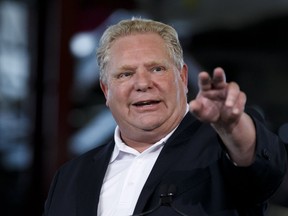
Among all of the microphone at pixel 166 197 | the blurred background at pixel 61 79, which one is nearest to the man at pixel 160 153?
the microphone at pixel 166 197

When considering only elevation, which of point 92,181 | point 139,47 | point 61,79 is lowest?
point 92,181

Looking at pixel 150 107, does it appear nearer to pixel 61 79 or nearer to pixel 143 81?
pixel 143 81

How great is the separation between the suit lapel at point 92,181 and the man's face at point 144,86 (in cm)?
10

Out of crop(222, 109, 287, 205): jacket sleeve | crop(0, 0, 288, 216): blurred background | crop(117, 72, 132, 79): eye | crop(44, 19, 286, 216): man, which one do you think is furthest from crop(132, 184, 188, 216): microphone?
crop(0, 0, 288, 216): blurred background

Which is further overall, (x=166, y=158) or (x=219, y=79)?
(x=166, y=158)

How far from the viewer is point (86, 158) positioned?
6.67 ft

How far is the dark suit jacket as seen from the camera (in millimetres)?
1607

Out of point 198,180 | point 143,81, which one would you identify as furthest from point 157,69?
point 198,180

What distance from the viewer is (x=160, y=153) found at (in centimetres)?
181

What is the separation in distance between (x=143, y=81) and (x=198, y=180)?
0.31 metres

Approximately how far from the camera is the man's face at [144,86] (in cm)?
185

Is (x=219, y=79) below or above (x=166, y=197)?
above

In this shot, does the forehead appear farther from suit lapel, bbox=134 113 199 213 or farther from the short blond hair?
suit lapel, bbox=134 113 199 213

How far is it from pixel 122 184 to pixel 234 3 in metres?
3.71
